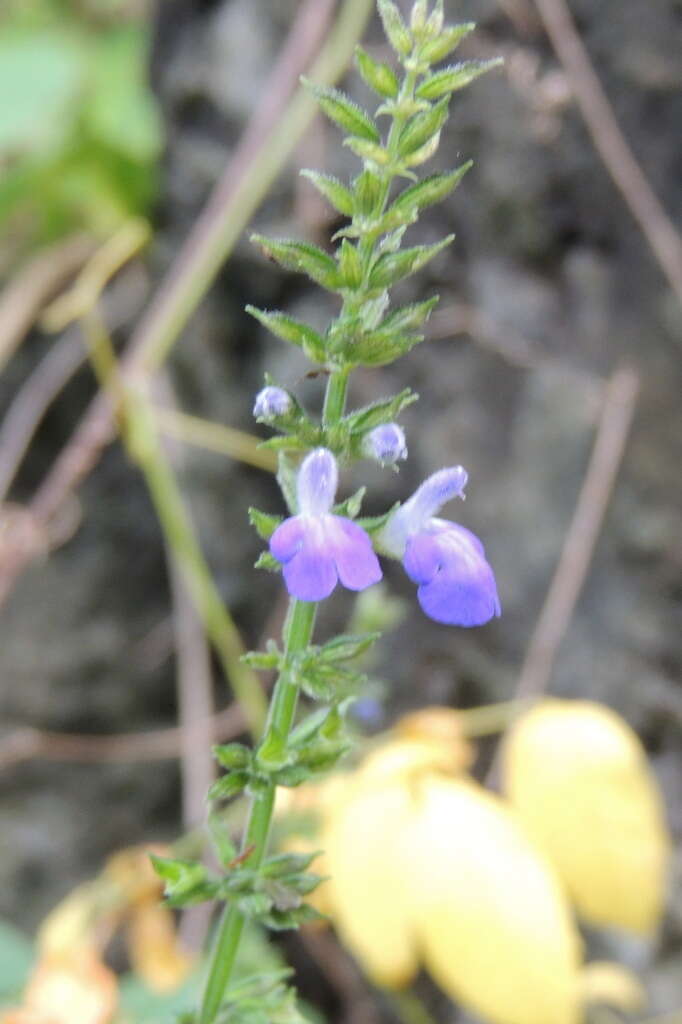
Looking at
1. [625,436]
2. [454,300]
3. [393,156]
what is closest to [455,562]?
[393,156]


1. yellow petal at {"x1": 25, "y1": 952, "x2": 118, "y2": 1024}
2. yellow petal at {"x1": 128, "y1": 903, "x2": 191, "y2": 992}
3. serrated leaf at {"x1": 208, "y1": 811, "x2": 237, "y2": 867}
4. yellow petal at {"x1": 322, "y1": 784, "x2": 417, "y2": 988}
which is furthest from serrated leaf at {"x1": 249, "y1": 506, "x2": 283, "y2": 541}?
yellow petal at {"x1": 128, "y1": 903, "x2": 191, "y2": 992}

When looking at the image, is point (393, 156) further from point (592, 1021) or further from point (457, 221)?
point (592, 1021)

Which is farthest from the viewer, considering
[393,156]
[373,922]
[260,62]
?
[260,62]

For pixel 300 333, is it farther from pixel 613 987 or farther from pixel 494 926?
pixel 613 987

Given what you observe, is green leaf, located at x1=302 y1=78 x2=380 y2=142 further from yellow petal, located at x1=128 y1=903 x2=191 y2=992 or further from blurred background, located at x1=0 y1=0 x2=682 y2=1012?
yellow petal, located at x1=128 y1=903 x2=191 y2=992

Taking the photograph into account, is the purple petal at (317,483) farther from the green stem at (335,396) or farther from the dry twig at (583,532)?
the dry twig at (583,532)

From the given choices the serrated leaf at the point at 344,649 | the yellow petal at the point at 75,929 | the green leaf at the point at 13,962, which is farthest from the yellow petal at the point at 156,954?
the serrated leaf at the point at 344,649
